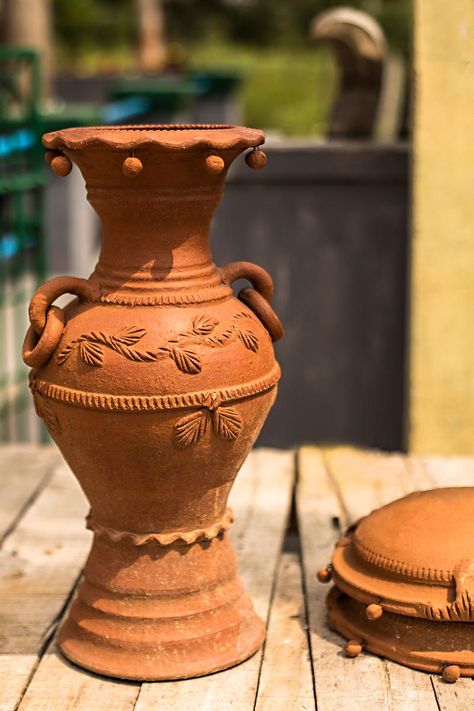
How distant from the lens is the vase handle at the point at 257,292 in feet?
9.93

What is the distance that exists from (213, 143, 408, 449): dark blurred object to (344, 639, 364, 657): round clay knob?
3.28 m

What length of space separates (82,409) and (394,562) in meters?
0.90

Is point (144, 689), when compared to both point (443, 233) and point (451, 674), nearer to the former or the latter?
point (451, 674)

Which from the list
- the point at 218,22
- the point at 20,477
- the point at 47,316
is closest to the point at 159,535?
the point at 47,316

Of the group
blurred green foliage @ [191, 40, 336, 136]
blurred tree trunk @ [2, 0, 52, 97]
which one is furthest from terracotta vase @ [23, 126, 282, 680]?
blurred green foliage @ [191, 40, 336, 136]

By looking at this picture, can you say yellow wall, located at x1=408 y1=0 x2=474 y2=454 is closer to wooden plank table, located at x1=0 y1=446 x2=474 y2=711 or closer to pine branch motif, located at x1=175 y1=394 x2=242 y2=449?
wooden plank table, located at x1=0 y1=446 x2=474 y2=711

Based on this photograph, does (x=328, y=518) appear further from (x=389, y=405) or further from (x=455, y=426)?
(x=389, y=405)

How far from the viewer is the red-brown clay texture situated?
2.83 meters

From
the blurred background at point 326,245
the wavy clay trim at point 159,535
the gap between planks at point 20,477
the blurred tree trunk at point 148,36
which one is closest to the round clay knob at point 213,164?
the wavy clay trim at point 159,535

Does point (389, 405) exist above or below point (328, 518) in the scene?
below

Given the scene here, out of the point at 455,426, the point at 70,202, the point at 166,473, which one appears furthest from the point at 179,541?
the point at 70,202

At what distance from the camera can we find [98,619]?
2965 millimetres

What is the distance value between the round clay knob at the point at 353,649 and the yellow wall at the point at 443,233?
2296mm

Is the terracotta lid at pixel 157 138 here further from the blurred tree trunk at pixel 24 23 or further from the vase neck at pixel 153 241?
the blurred tree trunk at pixel 24 23
